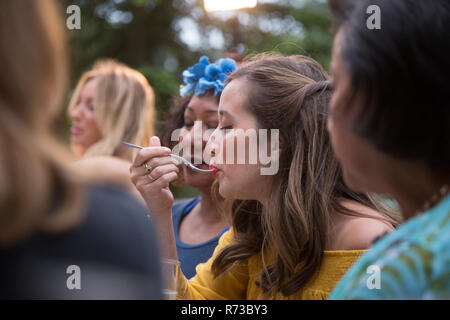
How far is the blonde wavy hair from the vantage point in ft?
9.02

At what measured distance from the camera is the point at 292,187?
161cm

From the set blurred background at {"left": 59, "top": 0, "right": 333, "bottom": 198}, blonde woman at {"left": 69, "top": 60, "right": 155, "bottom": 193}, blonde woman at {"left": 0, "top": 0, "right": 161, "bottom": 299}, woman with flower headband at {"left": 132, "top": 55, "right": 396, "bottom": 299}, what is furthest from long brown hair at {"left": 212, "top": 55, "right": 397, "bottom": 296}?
blurred background at {"left": 59, "top": 0, "right": 333, "bottom": 198}

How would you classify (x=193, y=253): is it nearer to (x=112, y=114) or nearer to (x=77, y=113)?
(x=112, y=114)

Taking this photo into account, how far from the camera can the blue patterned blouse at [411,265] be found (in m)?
0.76

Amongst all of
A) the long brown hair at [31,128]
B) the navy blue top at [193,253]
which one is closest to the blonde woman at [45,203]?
the long brown hair at [31,128]

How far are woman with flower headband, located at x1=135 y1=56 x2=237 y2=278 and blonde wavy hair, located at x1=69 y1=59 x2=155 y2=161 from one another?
0.45 meters

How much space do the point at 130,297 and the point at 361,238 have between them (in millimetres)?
992

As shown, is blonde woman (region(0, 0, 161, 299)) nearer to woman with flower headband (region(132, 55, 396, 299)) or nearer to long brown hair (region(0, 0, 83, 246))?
long brown hair (region(0, 0, 83, 246))

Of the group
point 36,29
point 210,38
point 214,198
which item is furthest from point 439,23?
point 210,38

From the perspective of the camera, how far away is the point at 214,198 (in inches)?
89.8

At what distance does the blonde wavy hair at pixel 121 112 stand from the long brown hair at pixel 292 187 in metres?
1.09

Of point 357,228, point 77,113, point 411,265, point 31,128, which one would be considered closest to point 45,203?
point 31,128

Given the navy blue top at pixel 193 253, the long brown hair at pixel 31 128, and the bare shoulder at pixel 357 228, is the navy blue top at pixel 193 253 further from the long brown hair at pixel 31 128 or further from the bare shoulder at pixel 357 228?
the long brown hair at pixel 31 128

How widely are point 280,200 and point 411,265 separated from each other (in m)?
0.87
